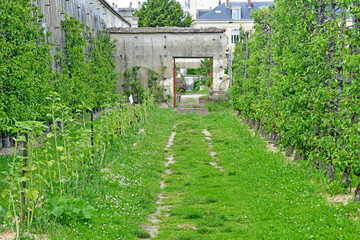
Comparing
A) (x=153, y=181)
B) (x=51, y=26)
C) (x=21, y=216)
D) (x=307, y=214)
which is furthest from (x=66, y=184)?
(x=51, y=26)

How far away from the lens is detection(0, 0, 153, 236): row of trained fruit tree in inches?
212

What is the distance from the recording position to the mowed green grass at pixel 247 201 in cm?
565

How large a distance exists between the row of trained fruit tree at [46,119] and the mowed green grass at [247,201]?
141 centimetres

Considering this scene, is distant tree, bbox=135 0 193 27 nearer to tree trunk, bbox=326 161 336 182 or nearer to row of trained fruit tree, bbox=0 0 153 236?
row of trained fruit tree, bbox=0 0 153 236

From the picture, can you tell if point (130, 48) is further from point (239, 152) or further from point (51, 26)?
point (239, 152)

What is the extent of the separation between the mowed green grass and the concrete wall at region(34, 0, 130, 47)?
5.76 m

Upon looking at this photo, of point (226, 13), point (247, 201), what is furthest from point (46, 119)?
point (226, 13)

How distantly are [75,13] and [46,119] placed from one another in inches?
265

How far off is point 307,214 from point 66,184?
10.4 ft

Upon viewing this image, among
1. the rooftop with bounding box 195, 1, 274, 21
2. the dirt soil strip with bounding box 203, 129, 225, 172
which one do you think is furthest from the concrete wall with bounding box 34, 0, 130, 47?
the rooftop with bounding box 195, 1, 274, 21

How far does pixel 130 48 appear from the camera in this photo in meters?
22.2

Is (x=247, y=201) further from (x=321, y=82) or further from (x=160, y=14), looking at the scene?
(x=160, y=14)

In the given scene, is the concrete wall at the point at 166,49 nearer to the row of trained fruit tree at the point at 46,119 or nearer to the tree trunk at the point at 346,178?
the row of trained fruit tree at the point at 46,119

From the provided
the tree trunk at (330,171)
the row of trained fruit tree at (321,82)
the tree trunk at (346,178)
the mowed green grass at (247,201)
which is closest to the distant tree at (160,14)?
the mowed green grass at (247,201)
